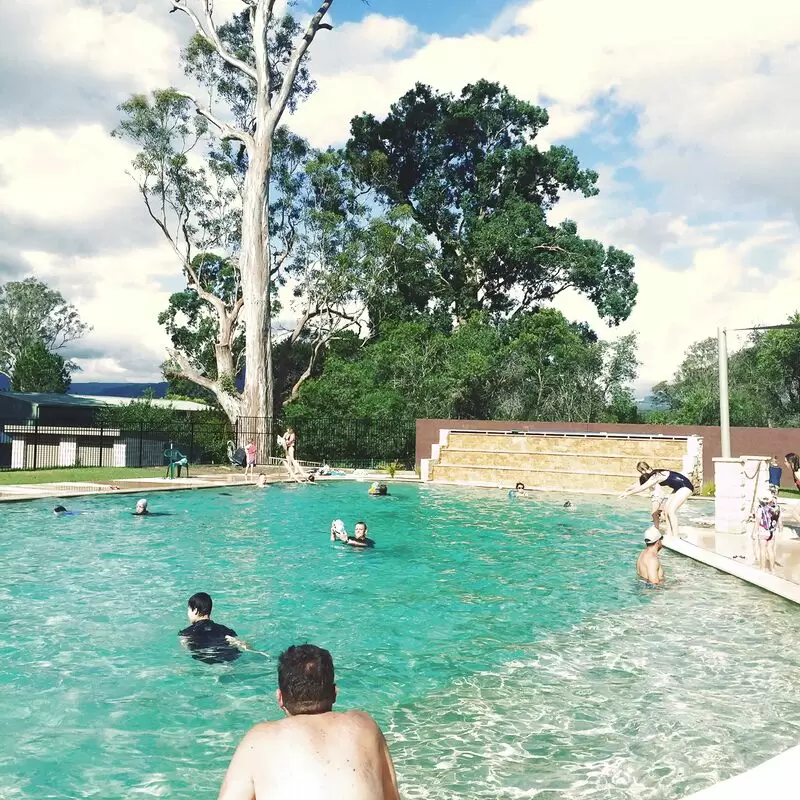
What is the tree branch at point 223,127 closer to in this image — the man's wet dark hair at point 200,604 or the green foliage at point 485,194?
the green foliage at point 485,194

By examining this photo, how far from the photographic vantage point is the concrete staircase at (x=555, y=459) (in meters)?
30.4

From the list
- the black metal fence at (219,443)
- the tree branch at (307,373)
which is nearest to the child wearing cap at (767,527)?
the black metal fence at (219,443)

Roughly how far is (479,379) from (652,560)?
89.2ft

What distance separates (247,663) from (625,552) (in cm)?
1049

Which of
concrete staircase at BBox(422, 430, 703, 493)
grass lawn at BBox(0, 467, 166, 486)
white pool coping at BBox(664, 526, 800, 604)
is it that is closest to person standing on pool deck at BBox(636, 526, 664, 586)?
white pool coping at BBox(664, 526, 800, 604)

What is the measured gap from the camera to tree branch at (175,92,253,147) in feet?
142

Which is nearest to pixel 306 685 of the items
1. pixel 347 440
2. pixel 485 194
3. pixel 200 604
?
pixel 200 604

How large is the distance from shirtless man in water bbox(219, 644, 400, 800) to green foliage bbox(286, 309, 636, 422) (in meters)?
35.4

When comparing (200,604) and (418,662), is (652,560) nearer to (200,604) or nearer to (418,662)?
(418,662)

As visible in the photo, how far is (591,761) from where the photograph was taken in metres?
6.64

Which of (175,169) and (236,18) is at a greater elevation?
(236,18)

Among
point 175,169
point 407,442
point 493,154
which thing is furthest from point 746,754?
point 493,154

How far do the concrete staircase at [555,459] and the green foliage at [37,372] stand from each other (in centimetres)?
4780

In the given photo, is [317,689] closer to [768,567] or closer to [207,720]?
[207,720]
